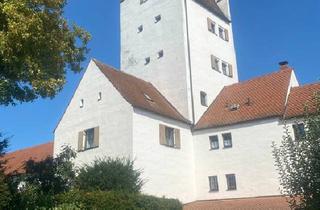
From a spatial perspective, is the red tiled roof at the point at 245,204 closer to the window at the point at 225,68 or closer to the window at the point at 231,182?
the window at the point at 231,182

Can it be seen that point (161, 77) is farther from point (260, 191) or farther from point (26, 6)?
point (26, 6)

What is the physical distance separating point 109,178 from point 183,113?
12239 mm

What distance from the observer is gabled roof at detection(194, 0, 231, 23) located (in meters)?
42.8

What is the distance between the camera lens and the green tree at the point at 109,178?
26.0 metres

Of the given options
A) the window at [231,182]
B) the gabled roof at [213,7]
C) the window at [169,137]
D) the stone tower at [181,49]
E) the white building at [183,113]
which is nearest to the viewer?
the white building at [183,113]

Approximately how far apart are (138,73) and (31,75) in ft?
80.6

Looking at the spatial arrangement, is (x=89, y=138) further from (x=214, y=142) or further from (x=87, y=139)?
(x=214, y=142)

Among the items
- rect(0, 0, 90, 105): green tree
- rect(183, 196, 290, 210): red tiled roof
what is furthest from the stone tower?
rect(0, 0, 90, 105): green tree

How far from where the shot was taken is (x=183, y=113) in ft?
120

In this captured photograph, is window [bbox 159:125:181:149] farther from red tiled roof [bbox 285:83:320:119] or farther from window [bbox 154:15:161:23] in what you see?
window [bbox 154:15:161:23]

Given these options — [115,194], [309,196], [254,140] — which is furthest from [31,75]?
[254,140]

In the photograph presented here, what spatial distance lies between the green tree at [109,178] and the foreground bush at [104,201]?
162cm

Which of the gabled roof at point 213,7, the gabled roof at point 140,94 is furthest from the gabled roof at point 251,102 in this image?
the gabled roof at point 213,7

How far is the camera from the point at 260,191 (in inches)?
1246
